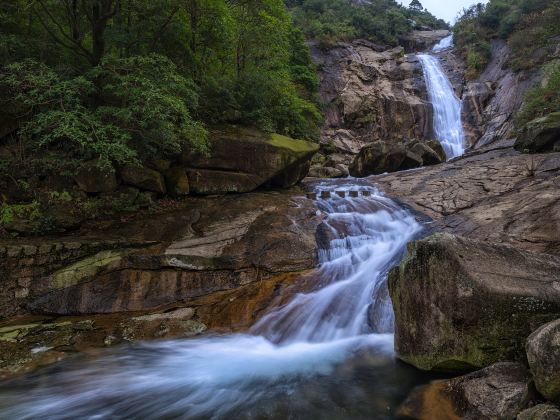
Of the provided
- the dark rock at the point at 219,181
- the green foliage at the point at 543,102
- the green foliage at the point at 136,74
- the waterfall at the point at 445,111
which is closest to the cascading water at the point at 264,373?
the green foliage at the point at 136,74

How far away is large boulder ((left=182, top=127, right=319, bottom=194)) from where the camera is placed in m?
10.9

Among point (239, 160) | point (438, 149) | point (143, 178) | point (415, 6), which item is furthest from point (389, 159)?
point (415, 6)

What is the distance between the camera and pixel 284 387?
15.7 ft

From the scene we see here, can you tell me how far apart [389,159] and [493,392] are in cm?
1456

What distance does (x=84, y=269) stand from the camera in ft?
23.9

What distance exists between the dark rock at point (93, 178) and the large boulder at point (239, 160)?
7.61 ft

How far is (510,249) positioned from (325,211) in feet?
20.1

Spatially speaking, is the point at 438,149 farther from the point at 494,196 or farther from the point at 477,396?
the point at 477,396

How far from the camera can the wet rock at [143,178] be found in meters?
9.59

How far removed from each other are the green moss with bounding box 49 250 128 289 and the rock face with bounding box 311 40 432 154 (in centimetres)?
1841

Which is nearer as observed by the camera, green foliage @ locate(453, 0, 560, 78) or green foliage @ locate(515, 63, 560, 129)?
green foliage @ locate(515, 63, 560, 129)

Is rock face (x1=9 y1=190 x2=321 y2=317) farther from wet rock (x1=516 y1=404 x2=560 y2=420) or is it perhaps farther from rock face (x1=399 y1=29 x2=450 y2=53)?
rock face (x1=399 y1=29 x2=450 y2=53)

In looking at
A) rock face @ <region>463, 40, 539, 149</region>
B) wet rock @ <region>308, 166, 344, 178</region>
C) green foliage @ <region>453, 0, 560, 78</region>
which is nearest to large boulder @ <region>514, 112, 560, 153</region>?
rock face @ <region>463, 40, 539, 149</region>

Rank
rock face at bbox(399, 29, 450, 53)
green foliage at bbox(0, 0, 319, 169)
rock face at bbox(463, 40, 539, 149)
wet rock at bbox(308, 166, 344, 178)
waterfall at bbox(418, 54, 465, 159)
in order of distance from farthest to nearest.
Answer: rock face at bbox(399, 29, 450, 53)
waterfall at bbox(418, 54, 465, 159)
rock face at bbox(463, 40, 539, 149)
wet rock at bbox(308, 166, 344, 178)
green foliage at bbox(0, 0, 319, 169)
